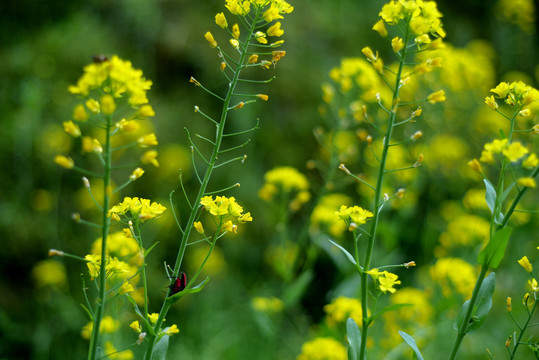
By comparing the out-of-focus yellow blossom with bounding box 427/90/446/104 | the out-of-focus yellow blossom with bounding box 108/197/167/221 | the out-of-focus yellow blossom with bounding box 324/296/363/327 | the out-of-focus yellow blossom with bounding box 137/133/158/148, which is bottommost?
the out-of-focus yellow blossom with bounding box 324/296/363/327

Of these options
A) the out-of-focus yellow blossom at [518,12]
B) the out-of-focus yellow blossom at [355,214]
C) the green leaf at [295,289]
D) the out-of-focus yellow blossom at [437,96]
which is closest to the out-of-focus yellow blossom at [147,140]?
the out-of-focus yellow blossom at [355,214]

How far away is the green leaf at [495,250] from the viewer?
174 centimetres

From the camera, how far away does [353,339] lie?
187 centimetres

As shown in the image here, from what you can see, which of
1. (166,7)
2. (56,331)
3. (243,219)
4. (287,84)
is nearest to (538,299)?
(243,219)

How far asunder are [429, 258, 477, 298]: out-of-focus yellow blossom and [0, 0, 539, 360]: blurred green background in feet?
1.85

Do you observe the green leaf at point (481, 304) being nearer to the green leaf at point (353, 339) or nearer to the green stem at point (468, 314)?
the green stem at point (468, 314)

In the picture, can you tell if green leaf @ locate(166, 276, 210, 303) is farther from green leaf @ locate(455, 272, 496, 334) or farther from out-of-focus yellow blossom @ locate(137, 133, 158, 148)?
green leaf @ locate(455, 272, 496, 334)

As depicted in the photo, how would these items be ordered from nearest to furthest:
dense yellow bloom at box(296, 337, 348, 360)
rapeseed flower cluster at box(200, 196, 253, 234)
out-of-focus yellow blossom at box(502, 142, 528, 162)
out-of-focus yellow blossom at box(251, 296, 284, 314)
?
out-of-focus yellow blossom at box(502, 142, 528, 162), rapeseed flower cluster at box(200, 196, 253, 234), dense yellow bloom at box(296, 337, 348, 360), out-of-focus yellow blossom at box(251, 296, 284, 314)

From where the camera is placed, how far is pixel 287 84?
6.00 meters

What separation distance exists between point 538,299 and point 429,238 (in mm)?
2909

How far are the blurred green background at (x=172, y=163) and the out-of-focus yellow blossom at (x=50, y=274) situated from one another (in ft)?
0.36

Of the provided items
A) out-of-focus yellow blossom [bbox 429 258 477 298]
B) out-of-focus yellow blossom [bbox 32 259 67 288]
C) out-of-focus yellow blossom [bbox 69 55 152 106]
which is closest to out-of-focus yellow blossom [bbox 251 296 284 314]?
out-of-focus yellow blossom [bbox 429 258 477 298]

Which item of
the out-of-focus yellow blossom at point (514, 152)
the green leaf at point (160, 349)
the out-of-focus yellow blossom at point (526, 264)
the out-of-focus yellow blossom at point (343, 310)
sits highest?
the out-of-focus yellow blossom at point (514, 152)

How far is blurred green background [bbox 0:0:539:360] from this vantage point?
4.34m
